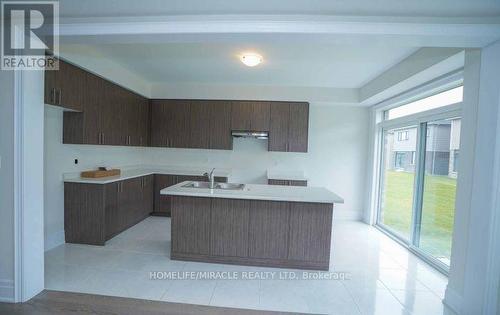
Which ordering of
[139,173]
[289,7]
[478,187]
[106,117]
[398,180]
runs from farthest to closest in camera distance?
[139,173] < [398,180] < [106,117] < [478,187] < [289,7]

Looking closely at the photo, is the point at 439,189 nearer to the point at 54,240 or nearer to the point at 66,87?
the point at 66,87

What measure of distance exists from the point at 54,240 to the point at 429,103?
5.51 meters

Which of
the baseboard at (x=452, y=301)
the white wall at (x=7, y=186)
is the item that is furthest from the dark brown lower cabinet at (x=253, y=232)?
the white wall at (x=7, y=186)

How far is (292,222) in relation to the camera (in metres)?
2.76

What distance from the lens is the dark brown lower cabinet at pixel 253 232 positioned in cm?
275

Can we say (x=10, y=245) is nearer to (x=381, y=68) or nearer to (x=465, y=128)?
(x=465, y=128)

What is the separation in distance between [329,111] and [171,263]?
4.08 m

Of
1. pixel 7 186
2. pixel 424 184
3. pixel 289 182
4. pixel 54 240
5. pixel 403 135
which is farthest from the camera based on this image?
pixel 289 182

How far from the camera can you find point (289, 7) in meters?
1.68

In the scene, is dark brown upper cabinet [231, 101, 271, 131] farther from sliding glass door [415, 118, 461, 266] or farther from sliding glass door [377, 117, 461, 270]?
sliding glass door [415, 118, 461, 266]

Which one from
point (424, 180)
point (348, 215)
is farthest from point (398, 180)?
point (348, 215)

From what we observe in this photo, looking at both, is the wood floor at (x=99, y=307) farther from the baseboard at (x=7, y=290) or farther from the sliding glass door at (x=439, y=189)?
the sliding glass door at (x=439, y=189)

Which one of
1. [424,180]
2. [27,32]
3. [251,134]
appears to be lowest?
[424,180]

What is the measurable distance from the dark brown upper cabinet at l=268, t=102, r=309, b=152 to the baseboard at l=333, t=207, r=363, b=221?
162cm
